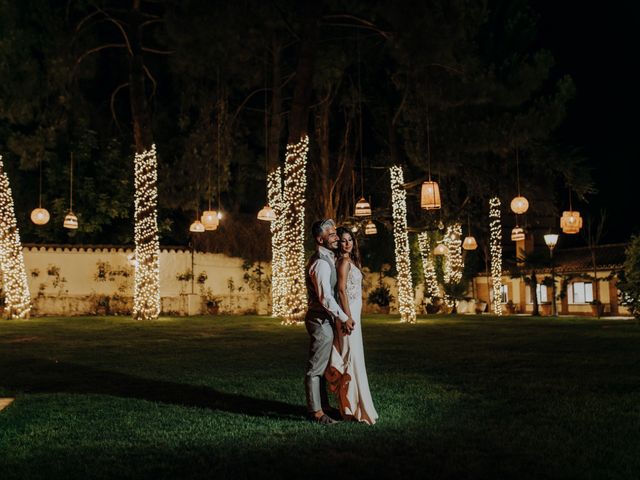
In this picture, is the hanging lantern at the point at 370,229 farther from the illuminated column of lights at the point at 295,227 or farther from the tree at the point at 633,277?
the tree at the point at 633,277

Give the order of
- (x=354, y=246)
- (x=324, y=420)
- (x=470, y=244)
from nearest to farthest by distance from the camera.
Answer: (x=324, y=420) < (x=354, y=246) < (x=470, y=244)

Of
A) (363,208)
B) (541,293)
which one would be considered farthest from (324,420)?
(541,293)

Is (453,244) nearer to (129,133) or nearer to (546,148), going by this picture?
(546,148)

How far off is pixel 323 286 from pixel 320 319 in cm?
27

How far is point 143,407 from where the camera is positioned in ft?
20.3

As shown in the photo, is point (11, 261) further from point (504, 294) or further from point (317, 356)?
point (504, 294)

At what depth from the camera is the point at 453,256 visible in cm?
2664

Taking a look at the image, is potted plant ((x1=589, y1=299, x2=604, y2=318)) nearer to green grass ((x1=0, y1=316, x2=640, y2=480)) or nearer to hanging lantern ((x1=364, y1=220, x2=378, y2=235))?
hanging lantern ((x1=364, y1=220, x2=378, y2=235))

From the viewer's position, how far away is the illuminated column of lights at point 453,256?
86.1ft

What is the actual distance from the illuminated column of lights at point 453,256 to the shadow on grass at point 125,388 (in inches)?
732

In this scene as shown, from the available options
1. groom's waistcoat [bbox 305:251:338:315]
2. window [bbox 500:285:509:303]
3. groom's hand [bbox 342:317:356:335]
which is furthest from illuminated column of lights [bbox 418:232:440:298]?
groom's hand [bbox 342:317:356:335]

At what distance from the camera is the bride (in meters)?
5.46

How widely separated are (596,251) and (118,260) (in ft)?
61.2

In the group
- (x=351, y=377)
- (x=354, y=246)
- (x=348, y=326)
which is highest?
(x=354, y=246)
